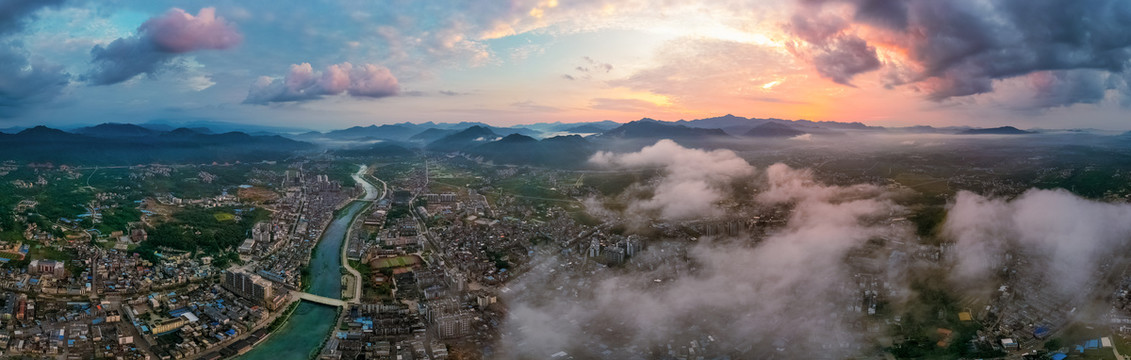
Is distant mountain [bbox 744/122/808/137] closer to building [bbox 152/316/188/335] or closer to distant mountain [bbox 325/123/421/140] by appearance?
distant mountain [bbox 325/123/421/140]

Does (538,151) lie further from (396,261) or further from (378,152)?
(396,261)

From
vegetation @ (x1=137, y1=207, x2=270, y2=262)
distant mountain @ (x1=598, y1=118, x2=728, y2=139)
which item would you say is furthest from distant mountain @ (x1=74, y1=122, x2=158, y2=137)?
vegetation @ (x1=137, y1=207, x2=270, y2=262)

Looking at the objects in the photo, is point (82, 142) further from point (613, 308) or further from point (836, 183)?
point (836, 183)

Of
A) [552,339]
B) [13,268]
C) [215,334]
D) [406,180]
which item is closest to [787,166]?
[406,180]

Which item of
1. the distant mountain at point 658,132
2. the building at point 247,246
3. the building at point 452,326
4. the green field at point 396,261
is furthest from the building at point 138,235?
the distant mountain at point 658,132

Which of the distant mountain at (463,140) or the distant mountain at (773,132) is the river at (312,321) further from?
the distant mountain at (773,132)

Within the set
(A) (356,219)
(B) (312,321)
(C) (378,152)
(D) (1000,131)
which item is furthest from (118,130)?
(D) (1000,131)

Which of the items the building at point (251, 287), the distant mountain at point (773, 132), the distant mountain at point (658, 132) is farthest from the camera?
the distant mountain at point (773, 132)
